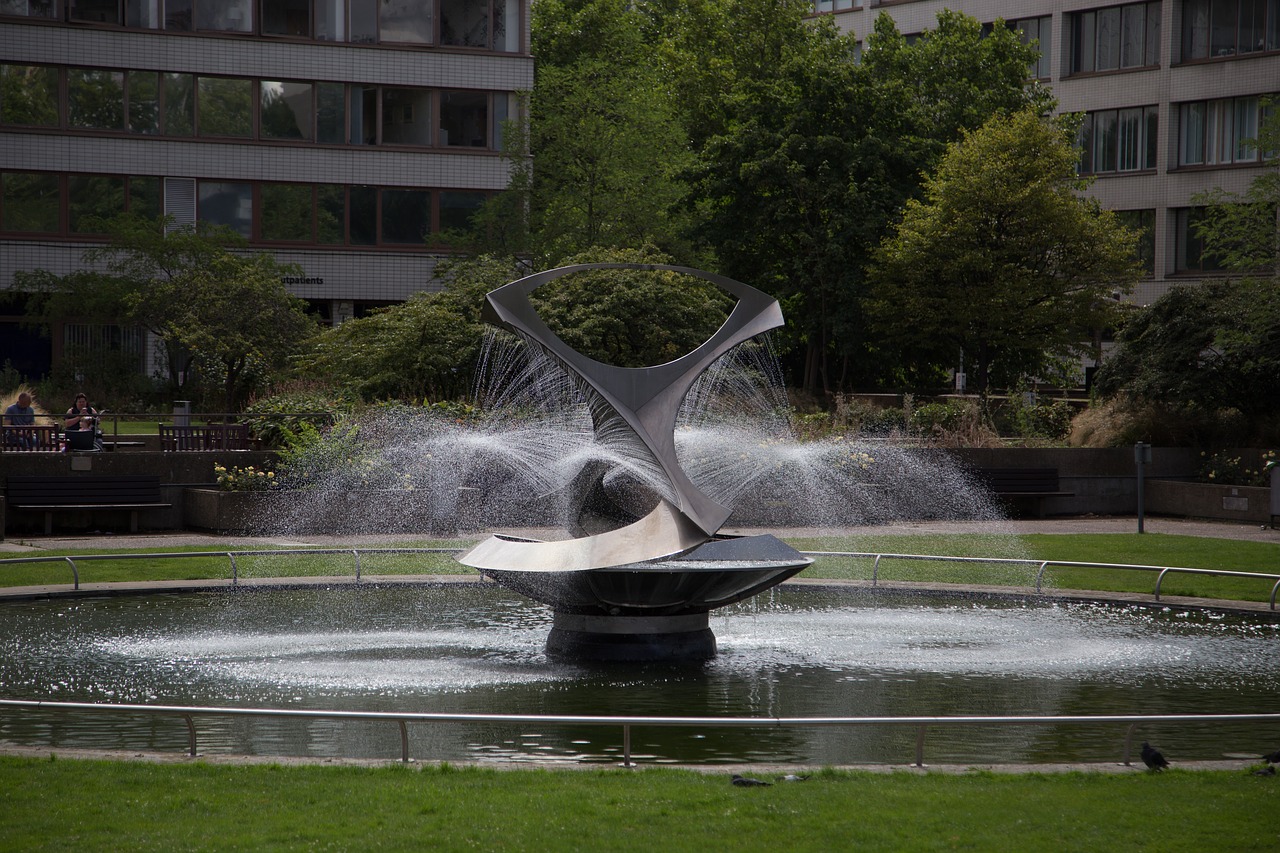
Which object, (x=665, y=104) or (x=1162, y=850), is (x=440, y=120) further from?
(x=1162, y=850)

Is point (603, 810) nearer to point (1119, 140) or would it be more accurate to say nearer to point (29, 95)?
point (29, 95)

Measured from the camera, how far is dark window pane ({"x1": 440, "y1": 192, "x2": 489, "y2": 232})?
49.7m

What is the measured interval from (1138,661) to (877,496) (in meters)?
13.5

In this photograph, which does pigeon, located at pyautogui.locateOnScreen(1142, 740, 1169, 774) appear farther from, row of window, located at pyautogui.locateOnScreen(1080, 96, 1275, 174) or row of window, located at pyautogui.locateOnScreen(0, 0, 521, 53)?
row of window, located at pyautogui.locateOnScreen(1080, 96, 1275, 174)

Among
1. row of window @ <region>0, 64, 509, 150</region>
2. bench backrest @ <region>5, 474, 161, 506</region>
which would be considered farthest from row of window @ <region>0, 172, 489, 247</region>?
bench backrest @ <region>5, 474, 161, 506</region>

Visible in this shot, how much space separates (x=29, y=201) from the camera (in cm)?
4653

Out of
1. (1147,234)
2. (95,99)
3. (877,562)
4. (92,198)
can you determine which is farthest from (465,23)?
(877,562)

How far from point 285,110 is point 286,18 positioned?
292cm

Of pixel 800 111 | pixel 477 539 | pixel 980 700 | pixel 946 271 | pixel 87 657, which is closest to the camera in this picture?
pixel 980 700

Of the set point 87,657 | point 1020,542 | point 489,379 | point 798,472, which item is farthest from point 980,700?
point 489,379

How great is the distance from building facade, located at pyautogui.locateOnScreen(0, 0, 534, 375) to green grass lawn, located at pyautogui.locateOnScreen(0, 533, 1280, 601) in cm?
2759

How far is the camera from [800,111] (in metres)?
43.6

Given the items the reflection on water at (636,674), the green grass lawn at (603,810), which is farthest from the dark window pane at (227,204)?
the green grass lawn at (603,810)

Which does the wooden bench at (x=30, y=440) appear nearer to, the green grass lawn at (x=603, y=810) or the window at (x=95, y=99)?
the green grass lawn at (x=603, y=810)
